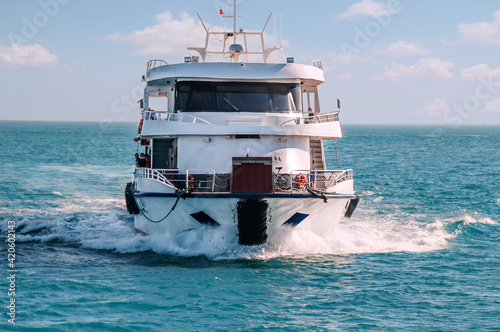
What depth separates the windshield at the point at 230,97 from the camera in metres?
19.5

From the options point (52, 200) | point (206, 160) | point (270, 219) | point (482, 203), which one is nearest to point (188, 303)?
point (270, 219)

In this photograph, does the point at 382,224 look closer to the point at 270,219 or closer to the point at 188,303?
the point at 270,219

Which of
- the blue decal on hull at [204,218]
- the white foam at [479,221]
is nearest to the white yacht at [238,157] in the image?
the blue decal on hull at [204,218]

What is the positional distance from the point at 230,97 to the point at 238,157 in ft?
10.0

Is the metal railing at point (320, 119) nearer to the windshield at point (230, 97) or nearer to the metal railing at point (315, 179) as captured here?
the windshield at point (230, 97)

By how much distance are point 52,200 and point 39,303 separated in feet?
60.6

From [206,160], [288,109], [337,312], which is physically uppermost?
[288,109]

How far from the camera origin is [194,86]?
1959 cm

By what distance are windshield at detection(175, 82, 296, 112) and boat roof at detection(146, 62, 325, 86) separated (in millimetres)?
309

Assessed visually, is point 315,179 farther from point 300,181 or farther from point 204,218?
point 204,218

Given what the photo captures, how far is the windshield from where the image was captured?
19.5 m

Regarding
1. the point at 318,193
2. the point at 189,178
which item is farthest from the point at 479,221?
the point at 189,178

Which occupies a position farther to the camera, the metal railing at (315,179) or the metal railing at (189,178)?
the metal railing at (315,179)

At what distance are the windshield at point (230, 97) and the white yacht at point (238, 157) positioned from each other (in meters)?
0.03
